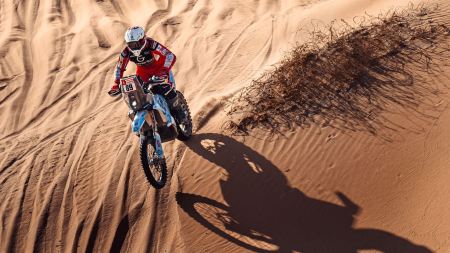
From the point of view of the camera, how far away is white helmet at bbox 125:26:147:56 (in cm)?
548

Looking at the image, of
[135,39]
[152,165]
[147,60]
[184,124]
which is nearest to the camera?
[152,165]

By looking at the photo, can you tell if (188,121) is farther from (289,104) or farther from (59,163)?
(59,163)

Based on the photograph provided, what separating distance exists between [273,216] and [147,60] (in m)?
2.48

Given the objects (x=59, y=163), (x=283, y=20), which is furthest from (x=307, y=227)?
(x=283, y=20)

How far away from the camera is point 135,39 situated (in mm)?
5484

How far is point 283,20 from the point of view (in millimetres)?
8984

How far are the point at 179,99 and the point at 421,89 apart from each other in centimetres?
326

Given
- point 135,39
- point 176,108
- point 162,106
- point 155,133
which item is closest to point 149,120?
point 155,133

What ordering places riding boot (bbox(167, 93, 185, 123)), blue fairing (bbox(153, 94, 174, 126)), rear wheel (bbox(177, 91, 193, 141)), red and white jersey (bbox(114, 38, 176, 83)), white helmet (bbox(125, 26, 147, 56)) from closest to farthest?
blue fairing (bbox(153, 94, 174, 126)) → white helmet (bbox(125, 26, 147, 56)) → red and white jersey (bbox(114, 38, 176, 83)) → riding boot (bbox(167, 93, 185, 123)) → rear wheel (bbox(177, 91, 193, 141))

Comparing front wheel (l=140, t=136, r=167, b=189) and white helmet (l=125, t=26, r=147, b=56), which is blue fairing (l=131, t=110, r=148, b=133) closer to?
front wheel (l=140, t=136, r=167, b=189)

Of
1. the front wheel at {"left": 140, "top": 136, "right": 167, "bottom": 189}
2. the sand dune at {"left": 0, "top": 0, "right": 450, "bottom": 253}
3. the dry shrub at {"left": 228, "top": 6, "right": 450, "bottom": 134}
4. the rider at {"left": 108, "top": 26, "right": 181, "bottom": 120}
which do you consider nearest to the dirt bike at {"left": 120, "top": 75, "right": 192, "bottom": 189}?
the front wheel at {"left": 140, "top": 136, "right": 167, "bottom": 189}

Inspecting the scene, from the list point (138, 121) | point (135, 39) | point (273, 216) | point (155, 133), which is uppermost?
point (135, 39)

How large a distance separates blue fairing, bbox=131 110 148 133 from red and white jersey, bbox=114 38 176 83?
0.80m

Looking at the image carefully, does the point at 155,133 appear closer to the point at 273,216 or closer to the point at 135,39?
the point at 135,39
